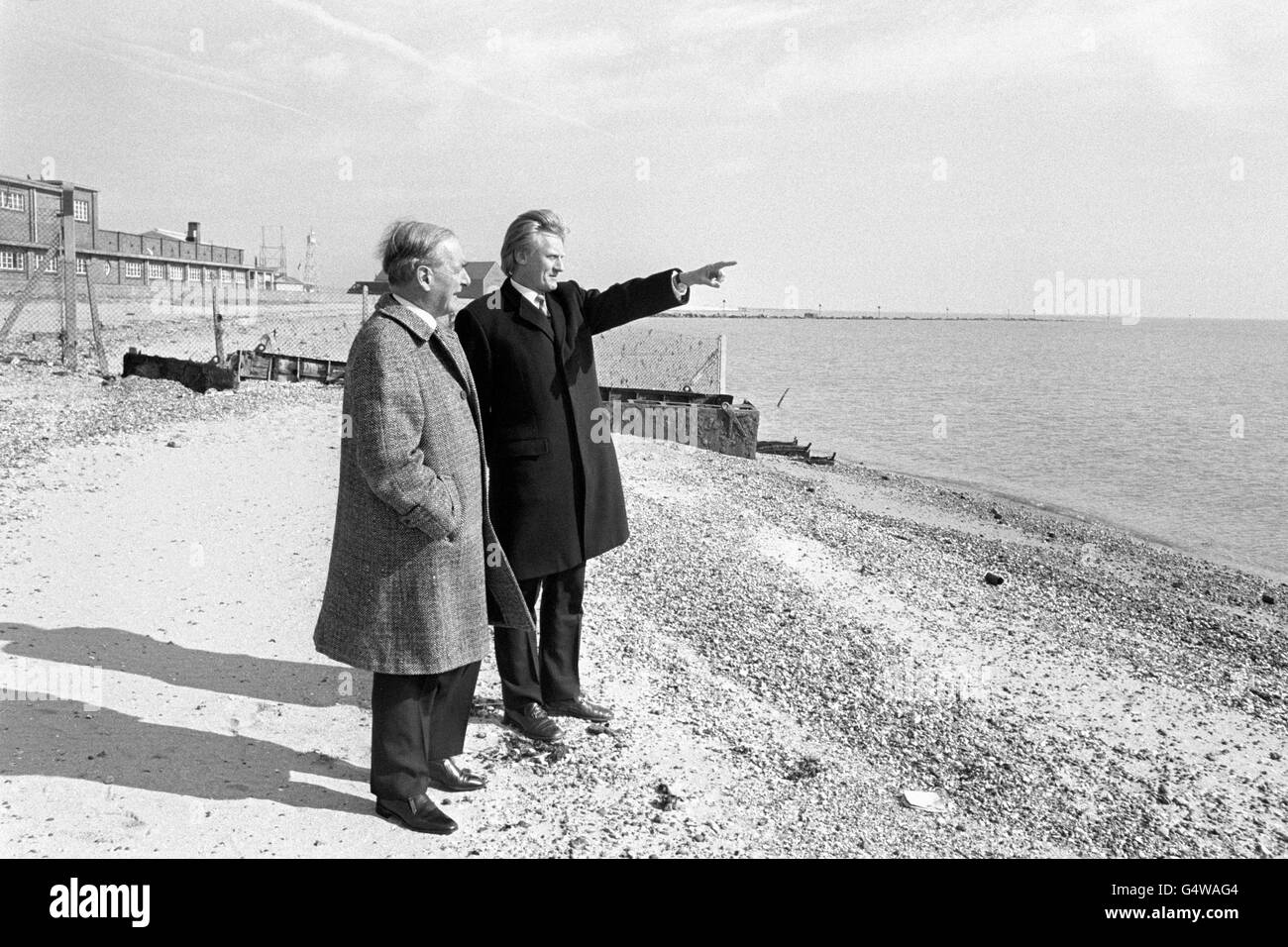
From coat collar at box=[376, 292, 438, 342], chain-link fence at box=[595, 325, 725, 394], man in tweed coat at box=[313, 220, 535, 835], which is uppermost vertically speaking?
chain-link fence at box=[595, 325, 725, 394]

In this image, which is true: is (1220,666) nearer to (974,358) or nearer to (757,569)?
(757,569)

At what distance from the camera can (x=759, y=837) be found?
379 centimetres

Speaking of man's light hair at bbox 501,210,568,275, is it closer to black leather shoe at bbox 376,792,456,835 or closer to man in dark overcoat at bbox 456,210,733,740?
man in dark overcoat at bbox 456,210,733,740

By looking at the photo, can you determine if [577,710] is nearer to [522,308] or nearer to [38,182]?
[522,308]

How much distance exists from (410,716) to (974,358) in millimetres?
89704

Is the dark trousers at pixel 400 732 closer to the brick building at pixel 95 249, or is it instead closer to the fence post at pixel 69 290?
the fence post at pixel 69 290

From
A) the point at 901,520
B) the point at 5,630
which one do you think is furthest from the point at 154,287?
the point at 5,630

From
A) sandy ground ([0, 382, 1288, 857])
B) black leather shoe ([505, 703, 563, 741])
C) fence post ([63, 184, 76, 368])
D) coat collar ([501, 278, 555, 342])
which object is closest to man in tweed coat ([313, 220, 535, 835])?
sandy ground ([0, 382, 1288, 857])

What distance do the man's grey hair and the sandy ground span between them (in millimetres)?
1997

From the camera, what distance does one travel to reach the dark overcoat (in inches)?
166

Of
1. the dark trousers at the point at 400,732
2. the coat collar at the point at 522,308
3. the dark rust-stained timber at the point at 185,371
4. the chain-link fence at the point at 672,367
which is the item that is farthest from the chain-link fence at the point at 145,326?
the dark trousers at the point at 400,732

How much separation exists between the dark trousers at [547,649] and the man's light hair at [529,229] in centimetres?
141

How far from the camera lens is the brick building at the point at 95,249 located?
39.3 metres
